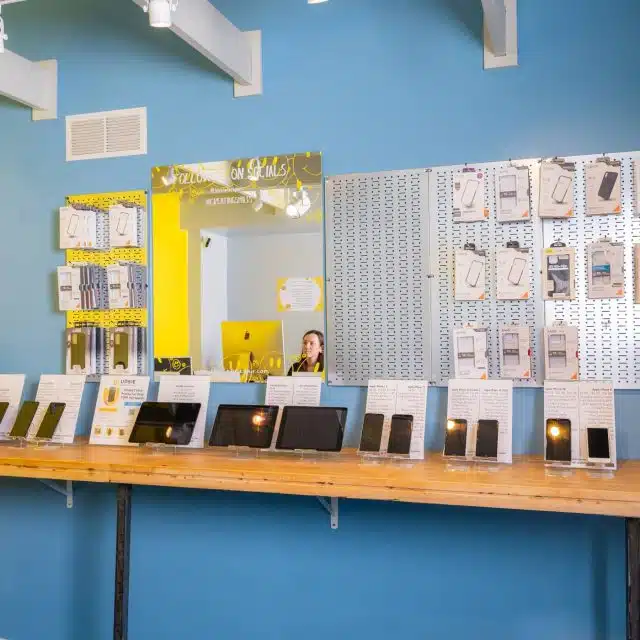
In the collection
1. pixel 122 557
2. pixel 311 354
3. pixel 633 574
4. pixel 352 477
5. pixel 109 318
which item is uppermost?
pixel 109 318

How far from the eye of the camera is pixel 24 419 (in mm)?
3484

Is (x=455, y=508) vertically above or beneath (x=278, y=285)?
beneath

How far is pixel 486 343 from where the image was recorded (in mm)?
3066

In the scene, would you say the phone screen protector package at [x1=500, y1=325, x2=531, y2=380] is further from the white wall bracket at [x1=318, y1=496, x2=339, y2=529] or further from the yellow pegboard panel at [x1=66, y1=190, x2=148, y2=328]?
the yellow pegboard panel at [x1=66, y1=190, x2=148, y2=328]

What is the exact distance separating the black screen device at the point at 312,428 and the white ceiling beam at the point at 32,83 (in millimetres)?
1939

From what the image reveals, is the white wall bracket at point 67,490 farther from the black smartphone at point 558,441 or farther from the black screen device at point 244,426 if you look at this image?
the black smartphone at point 558,441

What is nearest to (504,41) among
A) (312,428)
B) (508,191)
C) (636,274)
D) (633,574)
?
(508,191)

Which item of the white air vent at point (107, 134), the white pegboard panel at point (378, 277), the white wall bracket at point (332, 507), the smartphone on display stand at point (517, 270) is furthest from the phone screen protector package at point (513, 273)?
the white air vent at point (107, 134)

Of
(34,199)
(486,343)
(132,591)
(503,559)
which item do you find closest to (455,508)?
(503,559)

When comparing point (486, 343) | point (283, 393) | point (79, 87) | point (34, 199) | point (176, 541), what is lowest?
point (176, 541)

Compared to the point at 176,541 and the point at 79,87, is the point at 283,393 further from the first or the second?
the point at 79,87

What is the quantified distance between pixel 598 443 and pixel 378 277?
107cm

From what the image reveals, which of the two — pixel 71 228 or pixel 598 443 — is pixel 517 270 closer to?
pixel 598 443

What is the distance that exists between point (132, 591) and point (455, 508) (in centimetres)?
154
